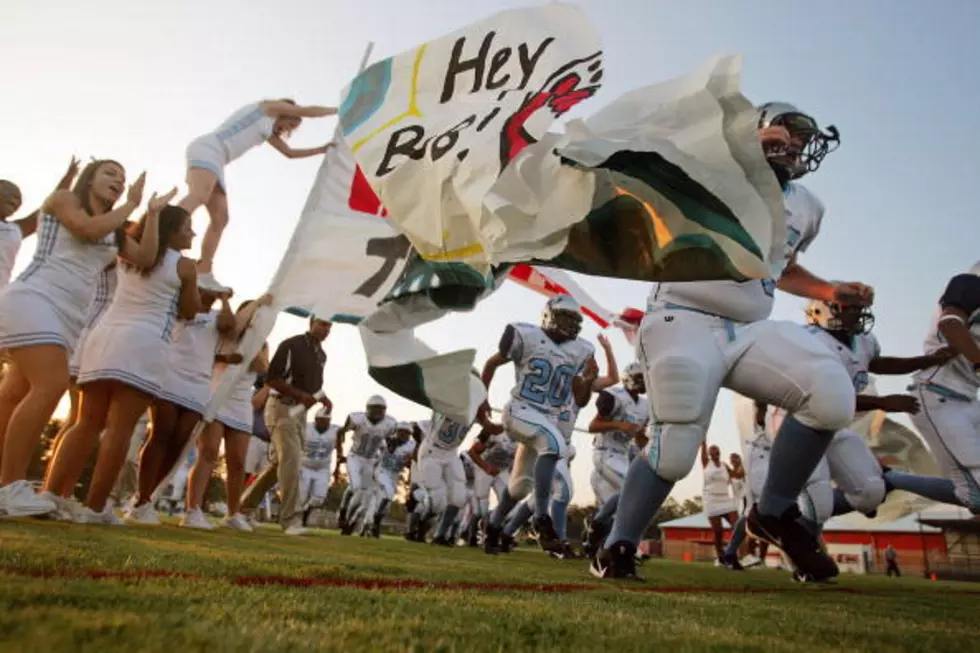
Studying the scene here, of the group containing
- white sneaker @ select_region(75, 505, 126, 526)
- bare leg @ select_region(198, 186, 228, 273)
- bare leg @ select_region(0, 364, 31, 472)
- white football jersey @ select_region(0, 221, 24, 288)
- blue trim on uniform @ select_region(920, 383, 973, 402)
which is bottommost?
white sneaker @ select_region(75, 505, 126, 526)

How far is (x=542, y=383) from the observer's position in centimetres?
764

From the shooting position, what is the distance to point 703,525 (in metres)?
57.6

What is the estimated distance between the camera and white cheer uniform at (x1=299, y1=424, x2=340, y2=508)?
15.4m

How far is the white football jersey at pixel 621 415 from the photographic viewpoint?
975 centimetres

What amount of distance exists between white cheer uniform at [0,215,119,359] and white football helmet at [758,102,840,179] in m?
4.06

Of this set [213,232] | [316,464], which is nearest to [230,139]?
[213,232]

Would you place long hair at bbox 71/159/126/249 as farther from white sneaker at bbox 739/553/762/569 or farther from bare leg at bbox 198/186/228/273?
white sneaker at bbox 739/553/762/569

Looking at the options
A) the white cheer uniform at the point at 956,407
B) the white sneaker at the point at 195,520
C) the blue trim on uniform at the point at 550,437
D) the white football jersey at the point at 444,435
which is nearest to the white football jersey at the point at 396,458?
the white football jersey at the point at 444,435

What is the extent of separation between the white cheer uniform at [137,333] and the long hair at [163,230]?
4 centimetres

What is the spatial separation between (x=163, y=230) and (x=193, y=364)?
4.80ft

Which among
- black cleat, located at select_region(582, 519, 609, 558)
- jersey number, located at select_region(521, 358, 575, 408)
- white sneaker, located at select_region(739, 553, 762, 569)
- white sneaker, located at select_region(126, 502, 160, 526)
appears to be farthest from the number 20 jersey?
white sneaker, located at select_region(739, 553, 762, 569)

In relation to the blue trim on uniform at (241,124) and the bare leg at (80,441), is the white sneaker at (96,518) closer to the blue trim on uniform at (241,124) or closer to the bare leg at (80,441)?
the bare leg at (80,441)

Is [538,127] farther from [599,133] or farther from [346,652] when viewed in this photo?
[346,652]

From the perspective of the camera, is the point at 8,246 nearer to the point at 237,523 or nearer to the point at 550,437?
the point at 237,523
